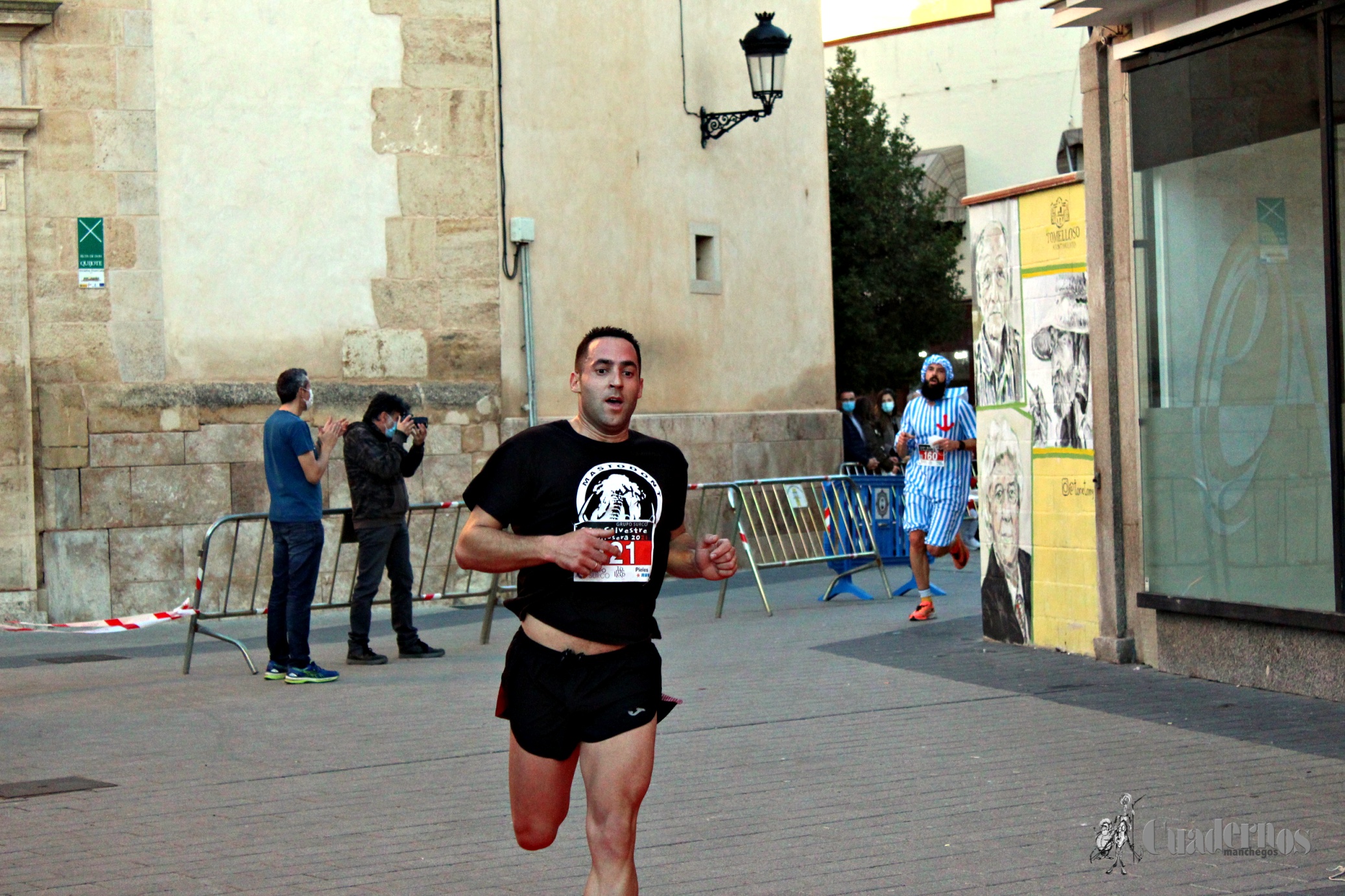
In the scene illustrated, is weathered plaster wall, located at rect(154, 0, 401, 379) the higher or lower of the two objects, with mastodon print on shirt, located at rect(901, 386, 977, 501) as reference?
higher

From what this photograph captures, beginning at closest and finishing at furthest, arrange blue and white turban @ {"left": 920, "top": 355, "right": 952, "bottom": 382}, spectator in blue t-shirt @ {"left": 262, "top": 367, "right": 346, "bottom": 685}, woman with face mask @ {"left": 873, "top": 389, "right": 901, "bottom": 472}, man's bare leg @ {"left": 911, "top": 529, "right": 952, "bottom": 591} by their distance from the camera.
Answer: spectator in blue t-shirt @ {"left": 262, "top": 367, "right": 346, "bottom": 685} → man's bare leg @ {"left": 911, "top": 529, "right": 952, "bottom": 591} → blue and white turban @ {"left": 920, "top": 355, "right": 952, "bottom": 382} → woman with face mask @ {"left": 873, "top": 389, "right": 901, "bottom": 472}

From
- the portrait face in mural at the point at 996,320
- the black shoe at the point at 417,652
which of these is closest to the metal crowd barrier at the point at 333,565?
the black shoe at the point at 417,652

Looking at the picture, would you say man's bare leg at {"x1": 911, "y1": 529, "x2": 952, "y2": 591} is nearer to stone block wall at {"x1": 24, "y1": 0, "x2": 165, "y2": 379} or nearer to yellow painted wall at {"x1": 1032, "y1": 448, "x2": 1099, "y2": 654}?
yellow painted wall at {"x1": 1032, "y1": 448, "x2": 1099, "y2": 654}

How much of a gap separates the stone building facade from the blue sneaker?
4.35 meters

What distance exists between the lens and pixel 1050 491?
401 inches

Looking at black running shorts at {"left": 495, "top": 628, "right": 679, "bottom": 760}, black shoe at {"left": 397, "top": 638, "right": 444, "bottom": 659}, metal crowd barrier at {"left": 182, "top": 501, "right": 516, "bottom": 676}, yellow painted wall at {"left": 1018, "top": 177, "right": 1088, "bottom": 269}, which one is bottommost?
black shoe at {"left": 397, "top": 638, "right": 444, "bottom": 659}

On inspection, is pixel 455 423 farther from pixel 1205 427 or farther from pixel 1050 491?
pixel 1205 427

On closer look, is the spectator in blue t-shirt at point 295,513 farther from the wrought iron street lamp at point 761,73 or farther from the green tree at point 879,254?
the green tree at point 879,254

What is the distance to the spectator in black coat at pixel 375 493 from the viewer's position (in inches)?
428

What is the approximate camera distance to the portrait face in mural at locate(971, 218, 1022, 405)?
10.5 m

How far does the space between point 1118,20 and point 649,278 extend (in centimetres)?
825

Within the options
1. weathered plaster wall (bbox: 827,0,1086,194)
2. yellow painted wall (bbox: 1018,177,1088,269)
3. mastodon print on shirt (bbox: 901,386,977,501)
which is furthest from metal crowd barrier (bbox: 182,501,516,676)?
weathered plaster wall (bbox: 827,0,1086,194)

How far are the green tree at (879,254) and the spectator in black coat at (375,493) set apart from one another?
703 inches

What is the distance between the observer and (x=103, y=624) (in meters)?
12.5
